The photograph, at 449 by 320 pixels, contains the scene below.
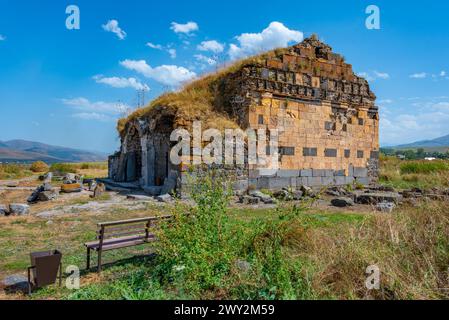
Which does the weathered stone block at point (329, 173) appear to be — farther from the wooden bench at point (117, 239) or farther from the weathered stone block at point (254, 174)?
the wooden bench at point (117, 239)

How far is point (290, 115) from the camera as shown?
51.6ft

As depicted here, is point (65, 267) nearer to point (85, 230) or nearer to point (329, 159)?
point (85, 230)

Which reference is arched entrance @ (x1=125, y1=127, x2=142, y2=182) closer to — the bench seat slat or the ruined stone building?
the ruined stone building

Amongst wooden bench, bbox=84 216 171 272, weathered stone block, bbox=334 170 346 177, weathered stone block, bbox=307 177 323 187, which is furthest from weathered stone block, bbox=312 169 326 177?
wooden bench, bbox=84 216 171 272

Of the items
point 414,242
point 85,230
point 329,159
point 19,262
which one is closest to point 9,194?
point 85,230

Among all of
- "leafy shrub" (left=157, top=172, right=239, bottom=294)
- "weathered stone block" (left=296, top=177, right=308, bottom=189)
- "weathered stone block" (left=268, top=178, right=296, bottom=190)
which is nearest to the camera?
"leafy shrub" (left=157, top=172, right=239, bottom=294)

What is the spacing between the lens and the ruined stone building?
48.5 ft

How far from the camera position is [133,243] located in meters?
6.29

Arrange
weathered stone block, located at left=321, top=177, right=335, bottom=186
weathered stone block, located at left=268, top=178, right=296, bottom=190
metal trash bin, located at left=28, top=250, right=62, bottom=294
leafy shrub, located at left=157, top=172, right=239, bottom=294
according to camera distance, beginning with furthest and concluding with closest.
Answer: weathered stone block, located at left=321, top=177, right=335, bottom=186
weathered stone block, located at left=268, top=178, right=296, bottom=190
metal trash bin, located at left=28, top=250, right=62, bottom=294
leafy shrub, located at left=157, top=172, right=239, bottom=294

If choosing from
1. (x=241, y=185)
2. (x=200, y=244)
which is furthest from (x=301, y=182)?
(x=200, y=244)

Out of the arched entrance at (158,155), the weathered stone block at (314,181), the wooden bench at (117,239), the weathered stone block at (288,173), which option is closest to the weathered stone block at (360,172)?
the weathered stone block at (314,181)

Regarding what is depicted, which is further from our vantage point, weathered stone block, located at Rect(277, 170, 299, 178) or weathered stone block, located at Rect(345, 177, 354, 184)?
weathered stone block, located at Rect(345, 177, 354, 184)

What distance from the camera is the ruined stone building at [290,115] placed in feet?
48.5

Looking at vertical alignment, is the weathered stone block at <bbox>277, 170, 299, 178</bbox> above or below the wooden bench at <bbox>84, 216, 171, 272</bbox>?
above
